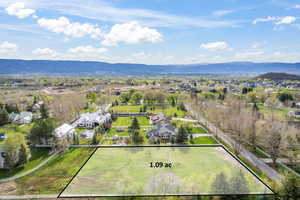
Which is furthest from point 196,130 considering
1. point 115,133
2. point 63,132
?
point 63,132

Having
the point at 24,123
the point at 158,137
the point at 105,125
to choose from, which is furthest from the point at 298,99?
the point at 24,123

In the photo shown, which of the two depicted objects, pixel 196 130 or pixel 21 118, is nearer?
pixel 196 130

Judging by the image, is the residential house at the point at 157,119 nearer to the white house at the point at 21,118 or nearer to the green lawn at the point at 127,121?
the green lawn at the point at 127,121

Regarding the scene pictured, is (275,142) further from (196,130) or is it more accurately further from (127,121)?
(127,121)

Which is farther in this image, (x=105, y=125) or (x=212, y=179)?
(x=105, y=125)

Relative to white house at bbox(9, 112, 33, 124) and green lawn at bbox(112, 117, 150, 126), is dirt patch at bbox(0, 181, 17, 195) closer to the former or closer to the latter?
green lawn at bbox(112, 117, 150, 126)

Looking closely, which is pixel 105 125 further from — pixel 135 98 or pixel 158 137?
pixel 135 98
